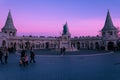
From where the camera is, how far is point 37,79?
1041 centimetres

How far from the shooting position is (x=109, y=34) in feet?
239

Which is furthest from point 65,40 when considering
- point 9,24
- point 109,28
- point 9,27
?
point 9,24

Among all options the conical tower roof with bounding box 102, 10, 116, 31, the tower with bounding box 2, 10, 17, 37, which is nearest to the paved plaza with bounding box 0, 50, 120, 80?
the conical tower roof with bounding box 102, 10, 116, 31

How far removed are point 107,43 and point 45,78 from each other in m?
59.6

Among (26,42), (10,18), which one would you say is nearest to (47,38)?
(26,42)

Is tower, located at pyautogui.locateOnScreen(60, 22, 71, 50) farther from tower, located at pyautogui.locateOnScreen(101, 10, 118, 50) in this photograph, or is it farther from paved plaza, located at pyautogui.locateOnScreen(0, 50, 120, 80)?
paved plaza, located at pyautogui.locateOnScreen(0, 50, 120, 80)

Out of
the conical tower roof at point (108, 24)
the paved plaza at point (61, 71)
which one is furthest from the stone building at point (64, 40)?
the paved plaza at point (61, 71)

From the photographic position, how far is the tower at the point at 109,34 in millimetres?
66562

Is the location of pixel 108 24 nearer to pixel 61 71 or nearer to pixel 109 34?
pixel 109 34

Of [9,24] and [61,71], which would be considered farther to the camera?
[9,24]

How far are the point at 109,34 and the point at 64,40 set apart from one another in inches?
840

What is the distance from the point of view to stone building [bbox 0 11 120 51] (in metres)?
65.2

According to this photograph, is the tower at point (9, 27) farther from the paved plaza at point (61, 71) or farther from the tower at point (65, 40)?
the paved plaza at point (61, 71)

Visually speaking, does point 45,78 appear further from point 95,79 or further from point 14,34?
point 14,34
